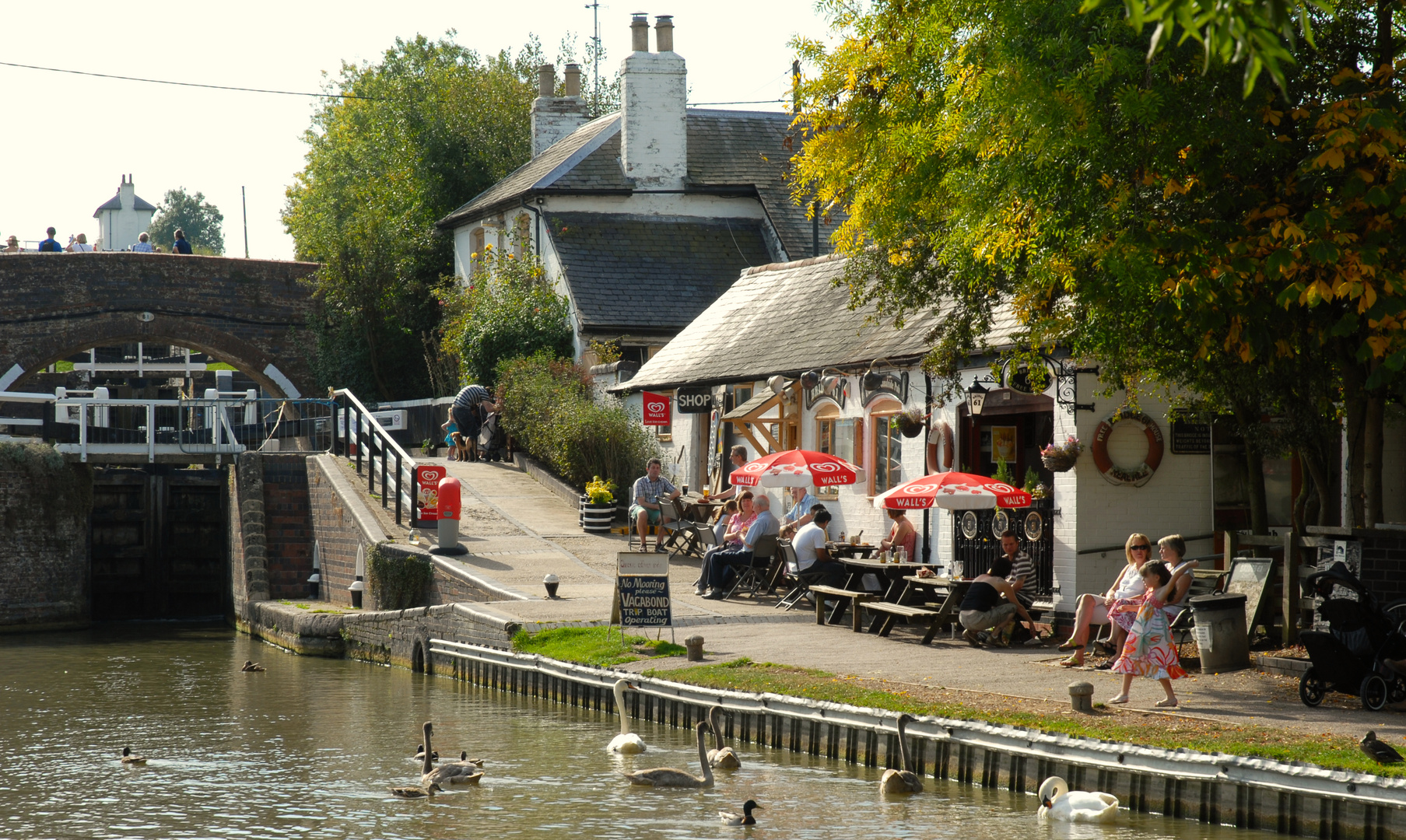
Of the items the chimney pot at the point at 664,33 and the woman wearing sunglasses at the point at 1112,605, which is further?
the chimney pot at the point at 664,33

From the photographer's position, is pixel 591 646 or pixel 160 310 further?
pixel 160 310

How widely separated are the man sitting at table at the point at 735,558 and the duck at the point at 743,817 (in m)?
9.16

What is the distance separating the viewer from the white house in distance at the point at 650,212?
3067 centimetres

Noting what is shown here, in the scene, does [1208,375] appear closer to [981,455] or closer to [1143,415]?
[1143,415]

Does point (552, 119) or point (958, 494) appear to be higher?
point (552, 119)

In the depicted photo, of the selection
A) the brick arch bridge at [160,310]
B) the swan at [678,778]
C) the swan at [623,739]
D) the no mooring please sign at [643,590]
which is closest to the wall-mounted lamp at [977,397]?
the no mooring please sign at [643,590]

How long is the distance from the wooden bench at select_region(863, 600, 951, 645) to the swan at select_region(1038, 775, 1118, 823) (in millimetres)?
5348

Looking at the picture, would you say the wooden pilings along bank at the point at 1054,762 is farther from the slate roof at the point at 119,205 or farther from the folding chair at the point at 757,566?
the slate roof at the point at 119,205

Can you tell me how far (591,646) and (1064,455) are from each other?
4984mm

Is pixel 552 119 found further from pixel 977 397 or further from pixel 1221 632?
pixel 1221 632

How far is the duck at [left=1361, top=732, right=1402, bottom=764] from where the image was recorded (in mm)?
8328

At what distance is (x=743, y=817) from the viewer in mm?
9289

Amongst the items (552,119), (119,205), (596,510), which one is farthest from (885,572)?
(119,205)

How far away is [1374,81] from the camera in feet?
35.8
